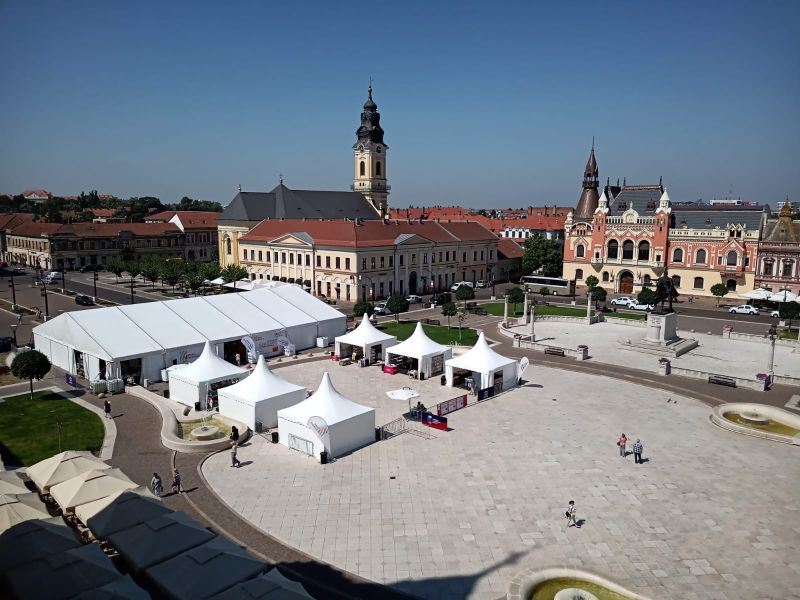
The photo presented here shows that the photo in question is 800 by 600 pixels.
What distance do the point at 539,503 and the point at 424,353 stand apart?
14.6 meters

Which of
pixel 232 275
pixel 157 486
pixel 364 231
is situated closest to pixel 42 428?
pixel 157 486

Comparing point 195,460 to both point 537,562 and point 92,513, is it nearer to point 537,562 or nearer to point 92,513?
point 92,513

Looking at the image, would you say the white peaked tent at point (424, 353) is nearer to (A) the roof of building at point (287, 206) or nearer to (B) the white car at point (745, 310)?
(B) the white car at point (745, 310)

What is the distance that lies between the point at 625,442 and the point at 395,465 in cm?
888

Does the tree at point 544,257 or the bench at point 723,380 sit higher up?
the tree at point 544,257

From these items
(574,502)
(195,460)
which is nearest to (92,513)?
(195,460)

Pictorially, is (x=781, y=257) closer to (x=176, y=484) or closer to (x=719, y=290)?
(x=719, y=290)

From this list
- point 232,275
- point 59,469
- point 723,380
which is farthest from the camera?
point 232,275

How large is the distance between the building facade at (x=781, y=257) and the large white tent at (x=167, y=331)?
47.7 metres

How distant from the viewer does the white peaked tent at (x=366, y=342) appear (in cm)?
3484

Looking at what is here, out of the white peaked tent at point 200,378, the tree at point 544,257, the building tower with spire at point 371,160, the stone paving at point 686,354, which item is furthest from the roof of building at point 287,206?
the white peaked tent at point 200,378

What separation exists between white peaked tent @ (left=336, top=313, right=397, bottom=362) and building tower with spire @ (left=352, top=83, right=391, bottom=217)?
50868mm

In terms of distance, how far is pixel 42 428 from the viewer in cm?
2375

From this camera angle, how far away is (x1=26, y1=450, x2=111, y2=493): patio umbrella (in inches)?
663
